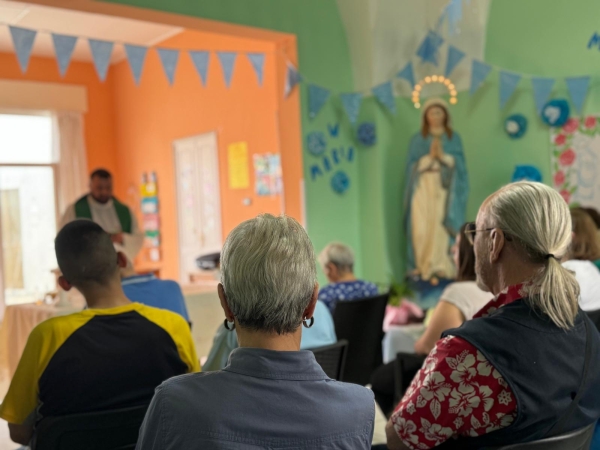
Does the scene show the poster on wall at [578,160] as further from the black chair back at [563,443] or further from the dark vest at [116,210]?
the black chair back at [563,443]

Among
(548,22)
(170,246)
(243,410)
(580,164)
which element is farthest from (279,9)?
(243,410)

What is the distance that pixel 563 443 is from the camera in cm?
127

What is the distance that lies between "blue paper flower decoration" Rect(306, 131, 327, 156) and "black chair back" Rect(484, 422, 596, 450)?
3976 mm

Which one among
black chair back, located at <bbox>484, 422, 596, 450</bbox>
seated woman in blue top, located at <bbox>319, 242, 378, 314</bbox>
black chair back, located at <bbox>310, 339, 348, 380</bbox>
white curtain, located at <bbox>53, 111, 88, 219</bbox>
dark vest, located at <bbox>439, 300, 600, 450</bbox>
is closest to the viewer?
black chair back, located at <bbox>484, 422, 596, 450</bbox>

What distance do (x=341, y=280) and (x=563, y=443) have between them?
215 cm

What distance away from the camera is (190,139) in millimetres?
7375

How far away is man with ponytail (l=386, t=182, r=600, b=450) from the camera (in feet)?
4.45

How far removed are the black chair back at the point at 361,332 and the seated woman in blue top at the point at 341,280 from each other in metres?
0.15

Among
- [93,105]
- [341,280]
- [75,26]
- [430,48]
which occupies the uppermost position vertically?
[75,26]

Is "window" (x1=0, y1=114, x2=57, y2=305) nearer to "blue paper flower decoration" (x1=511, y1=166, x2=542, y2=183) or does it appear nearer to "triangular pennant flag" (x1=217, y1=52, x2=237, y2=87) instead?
"triangular pennant flag" (x1=217, y1=52, x2=237, y2=87)

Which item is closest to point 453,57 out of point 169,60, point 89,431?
point 169,60

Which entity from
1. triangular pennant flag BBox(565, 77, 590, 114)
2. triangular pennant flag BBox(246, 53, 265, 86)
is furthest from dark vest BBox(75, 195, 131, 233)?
triangular pennant flag BBox(565, 77, 590, 114)

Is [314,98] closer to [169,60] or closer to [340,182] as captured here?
[340,182]

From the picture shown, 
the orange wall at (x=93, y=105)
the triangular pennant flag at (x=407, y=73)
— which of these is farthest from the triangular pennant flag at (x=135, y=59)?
the orange wall at (x=93, y=105)
